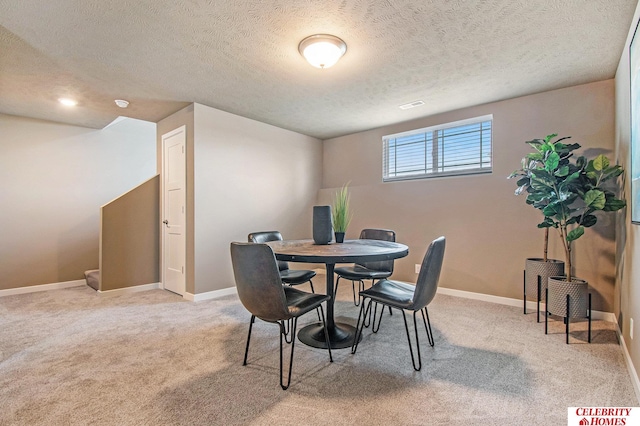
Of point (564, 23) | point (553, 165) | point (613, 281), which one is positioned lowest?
point (613, 281)

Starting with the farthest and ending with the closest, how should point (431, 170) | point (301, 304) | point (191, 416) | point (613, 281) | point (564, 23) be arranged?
point (431, 170)
point (613, 281)
point (564, 23)
point (301, 304)
point (191, 416)

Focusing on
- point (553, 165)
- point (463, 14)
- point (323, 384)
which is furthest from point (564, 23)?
point (323, 384)

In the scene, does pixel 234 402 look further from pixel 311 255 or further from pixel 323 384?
pixel 311 255

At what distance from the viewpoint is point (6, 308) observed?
3.41 m

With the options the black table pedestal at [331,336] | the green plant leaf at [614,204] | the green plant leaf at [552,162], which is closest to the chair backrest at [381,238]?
the black table pedestal at [331,336]

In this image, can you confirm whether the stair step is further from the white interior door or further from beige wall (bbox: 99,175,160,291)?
the white interior door

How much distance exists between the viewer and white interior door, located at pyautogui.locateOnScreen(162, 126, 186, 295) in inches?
153

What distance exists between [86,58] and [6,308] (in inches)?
118

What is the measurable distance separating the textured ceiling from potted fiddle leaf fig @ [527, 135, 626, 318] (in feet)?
2.87

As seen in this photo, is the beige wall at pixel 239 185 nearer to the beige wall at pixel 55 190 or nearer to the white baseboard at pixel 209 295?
the white baseboard at pixel 209 295

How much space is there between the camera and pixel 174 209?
13.3 feet

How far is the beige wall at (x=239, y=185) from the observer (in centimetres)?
377

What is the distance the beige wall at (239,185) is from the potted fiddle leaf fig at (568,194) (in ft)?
10.7

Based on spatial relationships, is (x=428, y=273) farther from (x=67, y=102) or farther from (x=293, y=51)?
(x=67, y=102)
